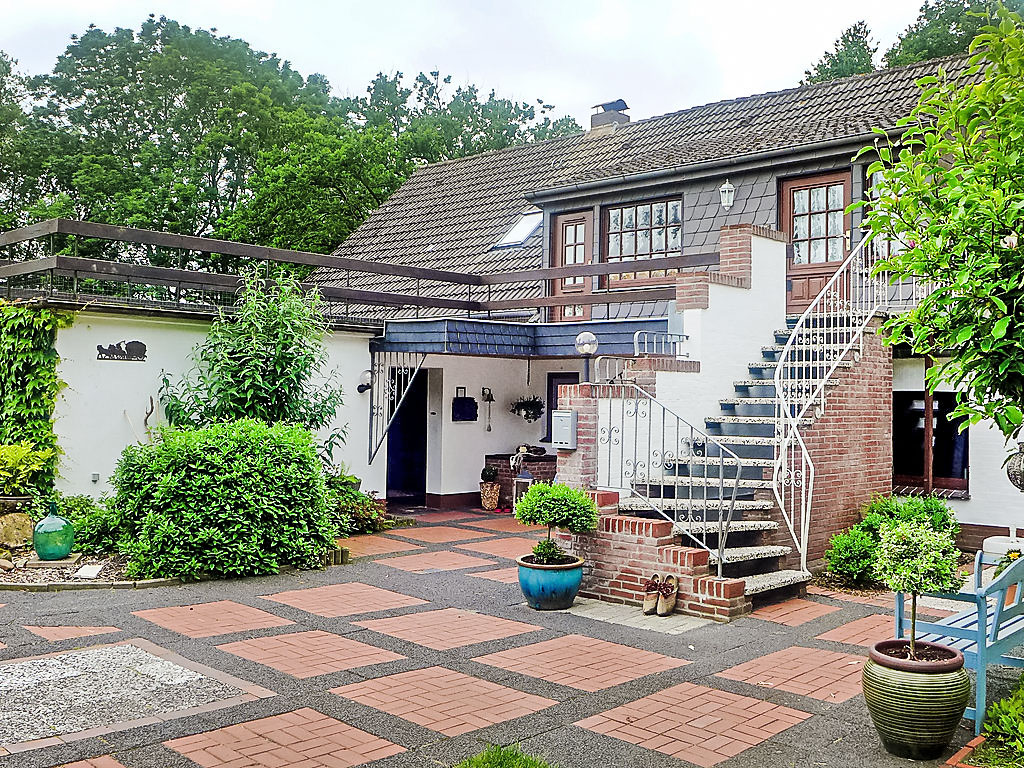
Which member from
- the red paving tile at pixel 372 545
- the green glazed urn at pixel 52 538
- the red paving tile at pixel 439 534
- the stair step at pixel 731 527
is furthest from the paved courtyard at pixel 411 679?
the red paving tile at pixel 439 534

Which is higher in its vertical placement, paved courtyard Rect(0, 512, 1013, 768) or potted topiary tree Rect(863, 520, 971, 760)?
potted topiary tree Rect(863, 520, 971, 760)

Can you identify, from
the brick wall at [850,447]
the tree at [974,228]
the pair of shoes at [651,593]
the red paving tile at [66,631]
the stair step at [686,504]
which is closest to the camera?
the tree at [974,228]

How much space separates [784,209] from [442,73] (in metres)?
30.4

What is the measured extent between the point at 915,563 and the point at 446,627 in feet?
12.7

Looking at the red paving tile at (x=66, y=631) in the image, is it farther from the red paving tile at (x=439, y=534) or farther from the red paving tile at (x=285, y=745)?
the red paving tile at (x=439, y=534)

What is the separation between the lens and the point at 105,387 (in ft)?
36.2

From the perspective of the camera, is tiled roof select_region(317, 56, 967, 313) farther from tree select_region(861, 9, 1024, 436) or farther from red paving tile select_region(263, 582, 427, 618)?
red paving tile select_region(263, 582, 427, 618)

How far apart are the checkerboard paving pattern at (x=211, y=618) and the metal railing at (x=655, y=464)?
3.33 m

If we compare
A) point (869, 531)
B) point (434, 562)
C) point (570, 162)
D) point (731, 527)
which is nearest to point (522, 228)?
point (570, 162)

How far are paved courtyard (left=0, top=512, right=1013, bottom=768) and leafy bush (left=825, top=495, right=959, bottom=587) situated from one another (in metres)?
0.40

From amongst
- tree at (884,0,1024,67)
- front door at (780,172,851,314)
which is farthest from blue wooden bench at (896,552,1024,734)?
tree at (884,0,1024,67)

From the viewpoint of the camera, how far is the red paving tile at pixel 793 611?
791 cm

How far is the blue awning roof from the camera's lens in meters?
13.3

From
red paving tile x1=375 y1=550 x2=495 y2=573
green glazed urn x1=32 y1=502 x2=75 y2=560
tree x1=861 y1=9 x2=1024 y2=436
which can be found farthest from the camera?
red paving tile x1=375 y1=550 x2=495 y2=573
